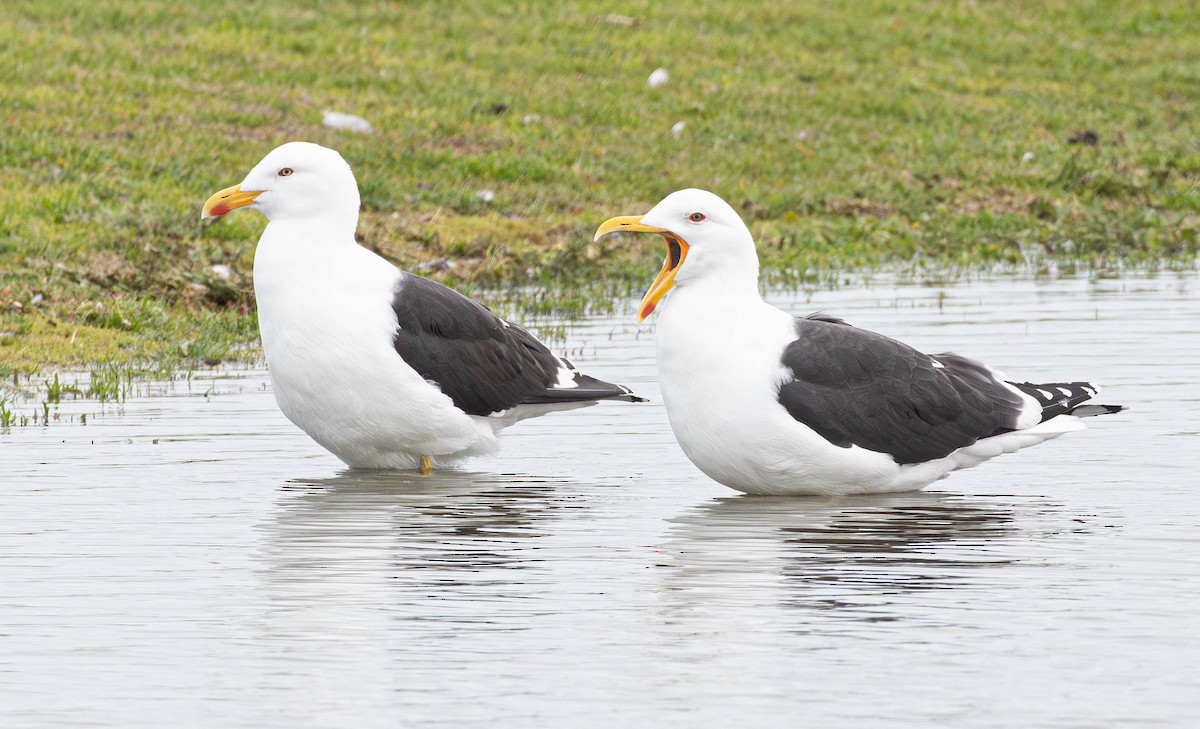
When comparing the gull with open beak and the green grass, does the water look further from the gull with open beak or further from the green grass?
the green grass

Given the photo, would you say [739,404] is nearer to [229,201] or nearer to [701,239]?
[701,239]

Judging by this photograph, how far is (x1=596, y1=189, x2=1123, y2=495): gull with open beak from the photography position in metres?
8.71

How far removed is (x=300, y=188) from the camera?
9.95 metres

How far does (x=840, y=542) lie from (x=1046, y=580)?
1.05 meters

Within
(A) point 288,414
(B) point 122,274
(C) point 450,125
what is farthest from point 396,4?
(A) point 288,414

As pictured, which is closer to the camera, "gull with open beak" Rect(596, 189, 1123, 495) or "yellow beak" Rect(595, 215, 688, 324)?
"gull with open beak" Rect(596, 189, 1123, 495)

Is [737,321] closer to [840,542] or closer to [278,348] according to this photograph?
[840,542]

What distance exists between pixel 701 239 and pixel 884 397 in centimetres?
118

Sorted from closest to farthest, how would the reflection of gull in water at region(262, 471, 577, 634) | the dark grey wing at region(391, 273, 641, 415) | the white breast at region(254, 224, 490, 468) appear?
the reflection of gull in water at region(262, 471, 577, 634)
the white breast at region(254, 224, 490, 468)
the dark grey wing at region(391, 273, 641, 415)

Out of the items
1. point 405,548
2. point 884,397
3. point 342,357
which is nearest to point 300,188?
point 342,357

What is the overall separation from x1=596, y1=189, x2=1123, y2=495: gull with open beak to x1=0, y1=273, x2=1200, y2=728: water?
215mm

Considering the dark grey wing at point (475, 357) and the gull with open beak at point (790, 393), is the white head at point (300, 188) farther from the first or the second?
the gull with open beak at point (790, 393)

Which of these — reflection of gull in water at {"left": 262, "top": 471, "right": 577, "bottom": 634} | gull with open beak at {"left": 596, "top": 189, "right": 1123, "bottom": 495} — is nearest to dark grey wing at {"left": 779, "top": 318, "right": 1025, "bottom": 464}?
gull with open beak at {"left": 596, "top": 189, "right": 1123, "bottom": 495}

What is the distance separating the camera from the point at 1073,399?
970 cm
